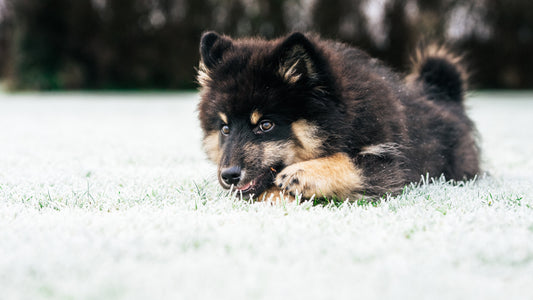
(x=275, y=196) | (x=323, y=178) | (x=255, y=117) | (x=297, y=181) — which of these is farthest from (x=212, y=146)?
(x=323, y=178)

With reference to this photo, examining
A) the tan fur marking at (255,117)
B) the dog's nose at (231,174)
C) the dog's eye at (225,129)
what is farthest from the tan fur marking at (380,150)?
the dog's eye at (225,129)

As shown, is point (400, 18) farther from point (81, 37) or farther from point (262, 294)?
point (262, 294)

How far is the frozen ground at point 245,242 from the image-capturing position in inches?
59.2

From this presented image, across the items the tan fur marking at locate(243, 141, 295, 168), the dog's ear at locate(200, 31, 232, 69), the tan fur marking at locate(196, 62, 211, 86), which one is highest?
the dog's ear at locate(200, 31, 232, 69)

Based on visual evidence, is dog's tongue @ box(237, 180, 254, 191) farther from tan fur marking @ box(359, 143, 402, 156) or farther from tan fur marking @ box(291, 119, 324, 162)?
tan fur marking @ box(359, 143, 402, 156)

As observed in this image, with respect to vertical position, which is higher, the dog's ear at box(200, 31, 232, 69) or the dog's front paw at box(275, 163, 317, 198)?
the dog's ear at box(200, 31, 232, 69)

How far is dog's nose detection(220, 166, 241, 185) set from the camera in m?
2.72

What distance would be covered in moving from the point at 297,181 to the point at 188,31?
18.6 m

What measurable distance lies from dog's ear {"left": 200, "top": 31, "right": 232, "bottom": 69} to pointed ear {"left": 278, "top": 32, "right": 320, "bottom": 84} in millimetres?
587

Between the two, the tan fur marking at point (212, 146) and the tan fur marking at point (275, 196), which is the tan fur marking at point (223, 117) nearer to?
the tan fur marking at point (212, 146)

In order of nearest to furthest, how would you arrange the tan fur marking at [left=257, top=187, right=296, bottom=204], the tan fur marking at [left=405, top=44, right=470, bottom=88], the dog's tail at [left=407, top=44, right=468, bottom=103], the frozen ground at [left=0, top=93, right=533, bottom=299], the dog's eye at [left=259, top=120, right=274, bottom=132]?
the frozen ground at [left=0, top=93, right=533, bottom=299] → the tan fur marking at [left=257, top=187, right=296, bottom=204] → the dog's eye at [left=259, top=120, right=274, bottom=132] → the dog's tail at [left=407, top=44, right=468, bottom=103] → the tan fur marking at [left=405, top=44, right=470, bottom=88]

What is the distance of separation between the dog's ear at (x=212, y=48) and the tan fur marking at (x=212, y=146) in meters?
0.50

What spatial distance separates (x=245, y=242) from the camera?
1.91m

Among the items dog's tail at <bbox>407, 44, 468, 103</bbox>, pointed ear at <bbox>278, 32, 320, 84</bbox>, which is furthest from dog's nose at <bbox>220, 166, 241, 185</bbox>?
dog's tail at <bbox>407, 44, 468, 103</bbox>
